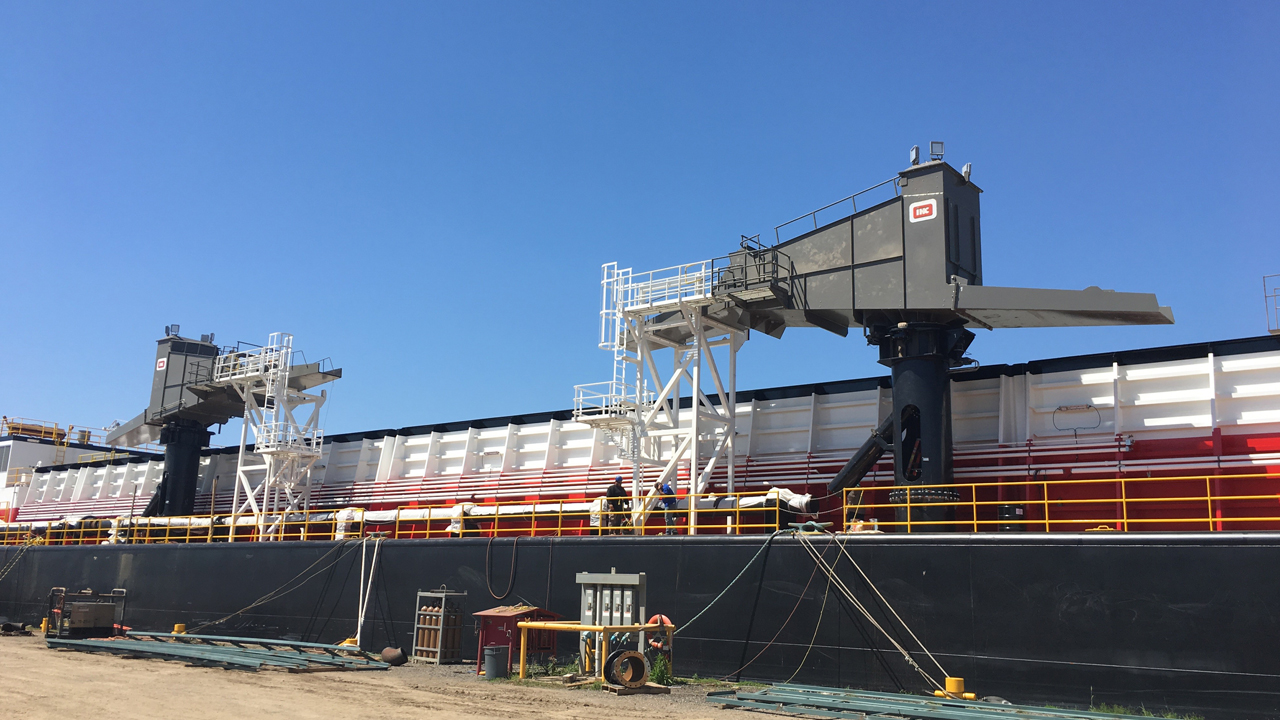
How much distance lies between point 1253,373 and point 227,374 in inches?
1120

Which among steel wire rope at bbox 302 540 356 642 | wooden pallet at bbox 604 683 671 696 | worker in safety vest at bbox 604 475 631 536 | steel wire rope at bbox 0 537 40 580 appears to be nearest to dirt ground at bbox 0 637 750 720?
wooden pallet at bbox 604 683 671 696

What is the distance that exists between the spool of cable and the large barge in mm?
2012

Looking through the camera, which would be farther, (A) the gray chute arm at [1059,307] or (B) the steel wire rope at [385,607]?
(B) the steel wire rope at [385,607]

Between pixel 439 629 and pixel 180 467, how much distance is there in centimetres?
1798

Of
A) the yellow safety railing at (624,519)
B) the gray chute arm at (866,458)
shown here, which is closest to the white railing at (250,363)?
the yellow safety railing at (624,519)

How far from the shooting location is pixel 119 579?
2758cm

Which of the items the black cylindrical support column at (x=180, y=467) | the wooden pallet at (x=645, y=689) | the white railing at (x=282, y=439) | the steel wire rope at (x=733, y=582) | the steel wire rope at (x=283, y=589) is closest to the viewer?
the wooden pallet at (x=645, y=689)

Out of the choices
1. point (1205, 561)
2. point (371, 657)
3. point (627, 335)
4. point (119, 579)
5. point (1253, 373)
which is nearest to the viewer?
point (1205, 561)

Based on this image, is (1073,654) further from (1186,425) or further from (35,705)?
(35,705)

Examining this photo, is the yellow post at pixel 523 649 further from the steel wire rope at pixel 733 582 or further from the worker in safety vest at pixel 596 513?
the worker in safety vest at pixel 596 513

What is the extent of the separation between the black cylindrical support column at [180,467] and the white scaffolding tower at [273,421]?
3319mm

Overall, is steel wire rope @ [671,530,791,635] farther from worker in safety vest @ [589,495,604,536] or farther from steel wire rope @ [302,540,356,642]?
steel wire rope @ [302,540,356,642]

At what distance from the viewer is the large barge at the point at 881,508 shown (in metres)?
13.5

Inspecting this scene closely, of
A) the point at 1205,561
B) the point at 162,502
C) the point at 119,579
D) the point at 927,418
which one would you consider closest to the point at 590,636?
the point at 927,418
